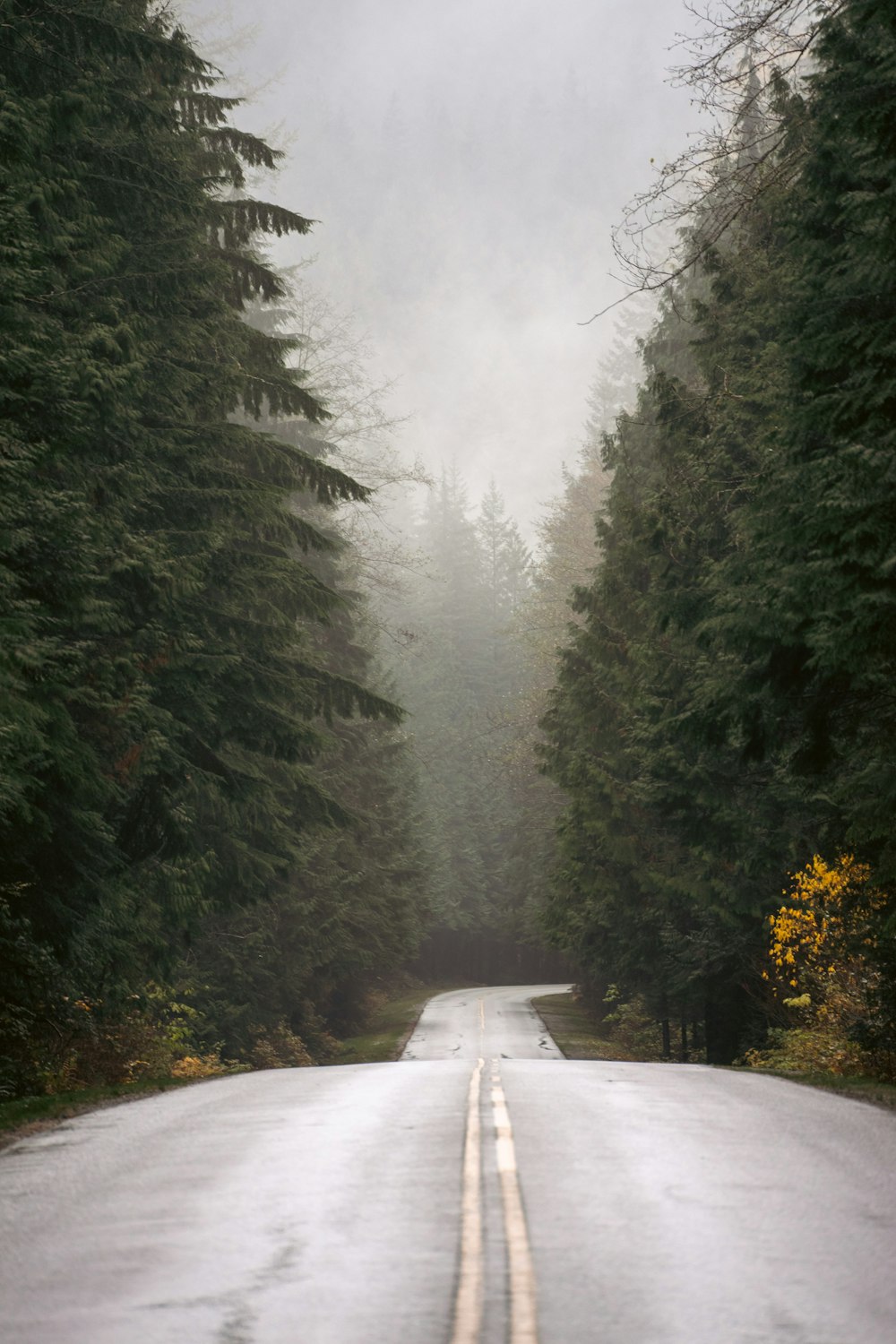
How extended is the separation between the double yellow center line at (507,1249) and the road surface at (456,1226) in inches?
0.7

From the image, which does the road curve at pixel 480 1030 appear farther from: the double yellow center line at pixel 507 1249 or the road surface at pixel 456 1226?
the double yellow center line at pixel 507 1249

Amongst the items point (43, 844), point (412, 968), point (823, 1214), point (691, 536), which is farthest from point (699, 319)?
point (412, 968)

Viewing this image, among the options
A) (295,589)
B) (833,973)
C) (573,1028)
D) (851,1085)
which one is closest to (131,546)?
(295,589)

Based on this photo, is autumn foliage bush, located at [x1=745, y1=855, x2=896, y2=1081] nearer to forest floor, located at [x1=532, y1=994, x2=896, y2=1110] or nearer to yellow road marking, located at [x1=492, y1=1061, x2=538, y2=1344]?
forest floor, located at [x1=532, y1=994, x2=896, y2=1110]

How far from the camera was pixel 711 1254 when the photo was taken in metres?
5.22

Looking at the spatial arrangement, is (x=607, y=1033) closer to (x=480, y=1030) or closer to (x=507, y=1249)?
(x=480, y=1030)

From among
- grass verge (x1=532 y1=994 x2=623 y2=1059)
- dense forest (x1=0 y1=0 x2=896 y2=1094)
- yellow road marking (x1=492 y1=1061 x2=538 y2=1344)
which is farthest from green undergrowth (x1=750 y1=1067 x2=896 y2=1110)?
grass verge (x1=532 y1=994 x2=623 y2=1059)

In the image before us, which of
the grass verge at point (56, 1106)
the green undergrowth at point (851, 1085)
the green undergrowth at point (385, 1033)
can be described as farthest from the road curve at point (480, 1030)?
the grass verge at point (56, 1106)

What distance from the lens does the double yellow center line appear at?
4.30 meters

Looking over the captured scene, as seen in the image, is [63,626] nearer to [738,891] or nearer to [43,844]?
[43,844]

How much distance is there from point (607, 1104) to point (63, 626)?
7256 millimetres

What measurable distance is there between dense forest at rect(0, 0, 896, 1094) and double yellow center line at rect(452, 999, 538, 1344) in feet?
17.2

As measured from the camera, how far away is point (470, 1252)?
5176 millimetres

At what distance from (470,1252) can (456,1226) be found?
0.46 metres
